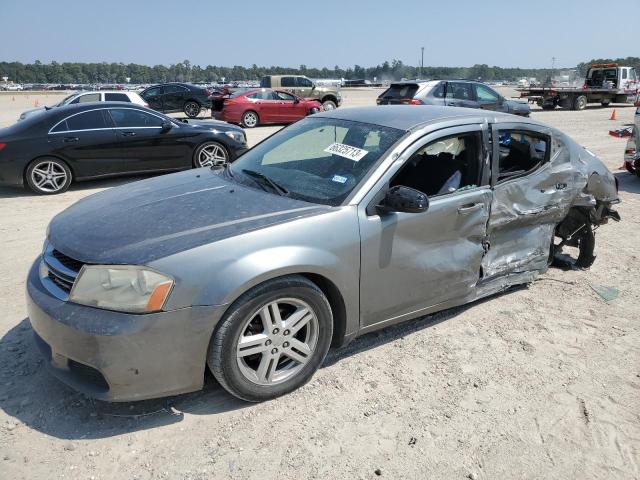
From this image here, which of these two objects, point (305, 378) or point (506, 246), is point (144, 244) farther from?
point (506, 246)

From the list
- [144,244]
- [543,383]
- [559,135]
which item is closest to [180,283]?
[144,244]

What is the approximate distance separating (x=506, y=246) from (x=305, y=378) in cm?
207

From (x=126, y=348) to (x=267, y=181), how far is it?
1.51 m

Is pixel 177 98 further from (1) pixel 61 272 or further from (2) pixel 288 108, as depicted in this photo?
(1) pixel 61 272

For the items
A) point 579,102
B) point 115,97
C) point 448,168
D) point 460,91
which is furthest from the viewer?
point 579,102

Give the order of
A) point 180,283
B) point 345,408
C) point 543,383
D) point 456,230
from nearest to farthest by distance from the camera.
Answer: point 180,283 < point 345,408 < point 543,383 < point 456,230

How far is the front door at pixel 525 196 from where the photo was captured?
12.9ft

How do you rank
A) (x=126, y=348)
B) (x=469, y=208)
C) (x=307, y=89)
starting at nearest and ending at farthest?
1. (x=126, y=348)
2. (x=469, y=208)
3. (x=307, y=89)

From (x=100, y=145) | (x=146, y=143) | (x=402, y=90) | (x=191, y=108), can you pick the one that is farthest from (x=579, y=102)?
(x=100, y=145)

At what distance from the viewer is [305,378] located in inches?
120

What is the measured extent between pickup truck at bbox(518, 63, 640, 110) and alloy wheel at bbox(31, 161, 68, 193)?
992 inches

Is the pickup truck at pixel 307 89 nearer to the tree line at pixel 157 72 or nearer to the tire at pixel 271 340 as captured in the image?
the tire at pixel 271 340

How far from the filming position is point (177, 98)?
22.3m

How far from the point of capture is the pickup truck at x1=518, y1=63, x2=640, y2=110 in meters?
26.3
